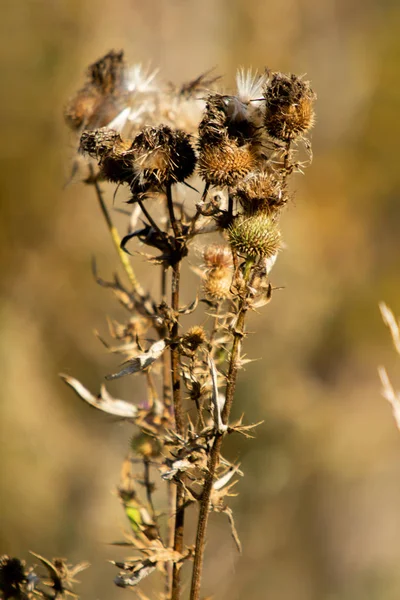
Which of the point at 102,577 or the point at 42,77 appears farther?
the point at 42,77

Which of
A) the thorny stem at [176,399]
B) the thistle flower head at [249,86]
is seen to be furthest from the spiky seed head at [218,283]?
the thistle flower head at [249,86]

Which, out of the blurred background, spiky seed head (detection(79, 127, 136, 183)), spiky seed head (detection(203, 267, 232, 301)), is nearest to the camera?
spiky seed head (detection(79, 127, 136, 183))

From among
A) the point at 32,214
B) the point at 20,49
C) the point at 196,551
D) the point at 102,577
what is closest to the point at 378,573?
the point at 102,577

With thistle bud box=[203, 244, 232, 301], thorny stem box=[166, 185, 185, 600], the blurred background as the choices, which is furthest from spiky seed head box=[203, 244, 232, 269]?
the blurred background

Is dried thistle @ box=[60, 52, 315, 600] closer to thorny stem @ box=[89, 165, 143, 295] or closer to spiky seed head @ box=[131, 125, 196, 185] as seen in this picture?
spiky seed head @ box=[131, 125, 196, 185]

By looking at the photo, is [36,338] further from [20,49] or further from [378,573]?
[378,573]

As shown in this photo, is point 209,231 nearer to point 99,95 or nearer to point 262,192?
point 262,192

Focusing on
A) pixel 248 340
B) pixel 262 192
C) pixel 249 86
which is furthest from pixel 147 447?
pixel 248 340

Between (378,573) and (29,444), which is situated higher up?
(29,444)
